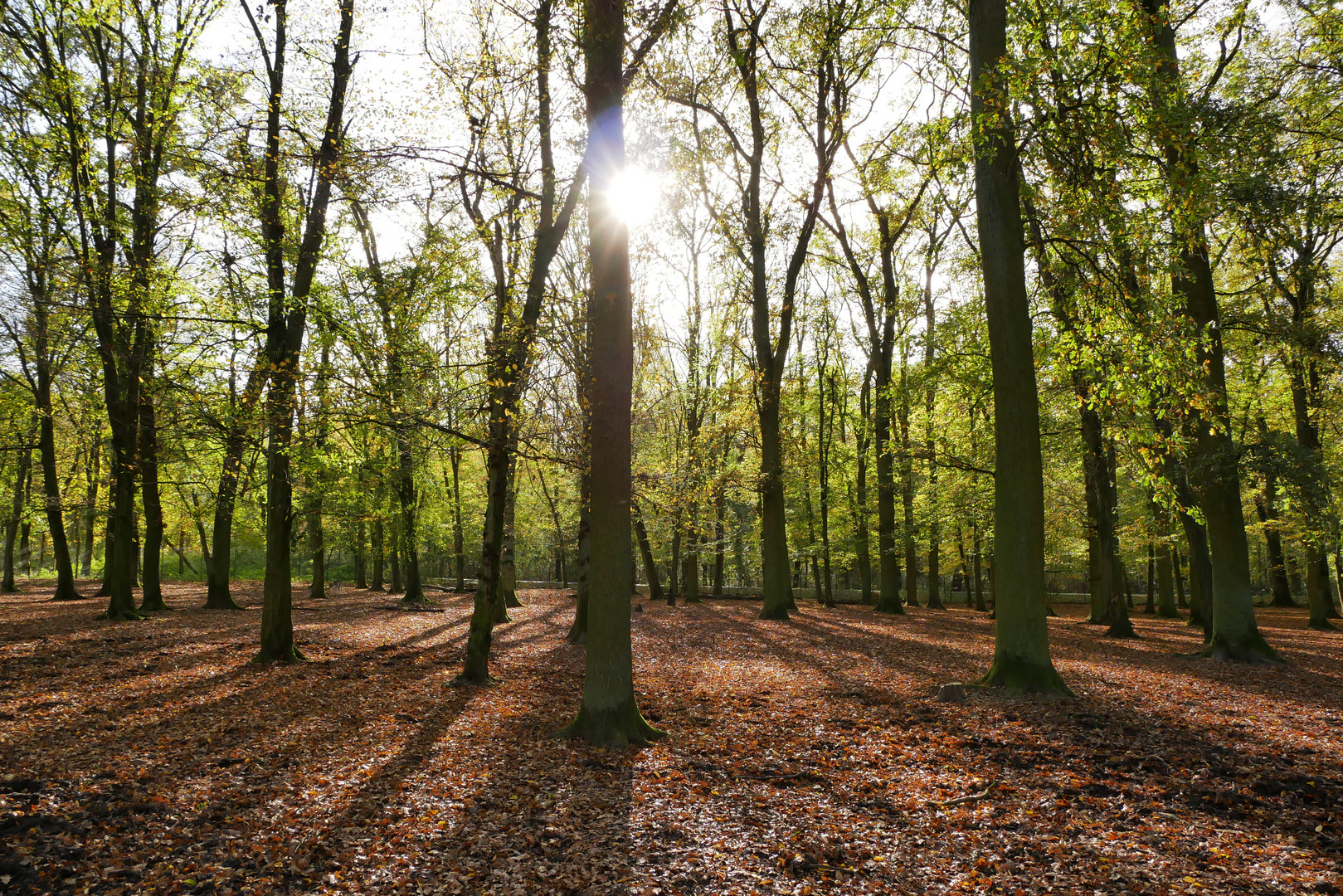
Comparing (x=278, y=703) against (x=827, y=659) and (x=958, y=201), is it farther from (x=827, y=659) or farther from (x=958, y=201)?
(x=958, y=201)

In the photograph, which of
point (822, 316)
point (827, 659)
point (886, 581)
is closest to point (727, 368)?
point (822, 316)

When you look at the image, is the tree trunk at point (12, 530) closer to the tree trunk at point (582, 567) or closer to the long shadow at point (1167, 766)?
the tree trunk at point (582, 567)

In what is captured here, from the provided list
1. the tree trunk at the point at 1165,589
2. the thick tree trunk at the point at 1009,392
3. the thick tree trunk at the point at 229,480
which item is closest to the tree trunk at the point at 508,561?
the thick tree trunk at the point at 229,480

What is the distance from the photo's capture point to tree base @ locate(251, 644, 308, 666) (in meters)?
9.80

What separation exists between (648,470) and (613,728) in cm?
939

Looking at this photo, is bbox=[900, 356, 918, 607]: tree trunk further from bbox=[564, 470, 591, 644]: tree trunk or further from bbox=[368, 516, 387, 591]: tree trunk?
bbox=[368, 516, 387, 591]: tree trunk

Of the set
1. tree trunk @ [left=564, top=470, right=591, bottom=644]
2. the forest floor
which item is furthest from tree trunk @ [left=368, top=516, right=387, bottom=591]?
the forest floor

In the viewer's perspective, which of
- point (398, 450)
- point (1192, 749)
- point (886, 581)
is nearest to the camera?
point (1192, 749)

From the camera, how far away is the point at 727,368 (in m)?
28.6

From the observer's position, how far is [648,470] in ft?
51.0

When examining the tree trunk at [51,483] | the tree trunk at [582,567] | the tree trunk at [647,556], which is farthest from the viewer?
the tree trunk at [647,556]

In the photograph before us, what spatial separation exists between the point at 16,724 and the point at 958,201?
68.8 feet

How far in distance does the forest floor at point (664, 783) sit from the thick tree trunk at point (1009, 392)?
78 cm

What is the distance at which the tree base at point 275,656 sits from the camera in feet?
32.1
